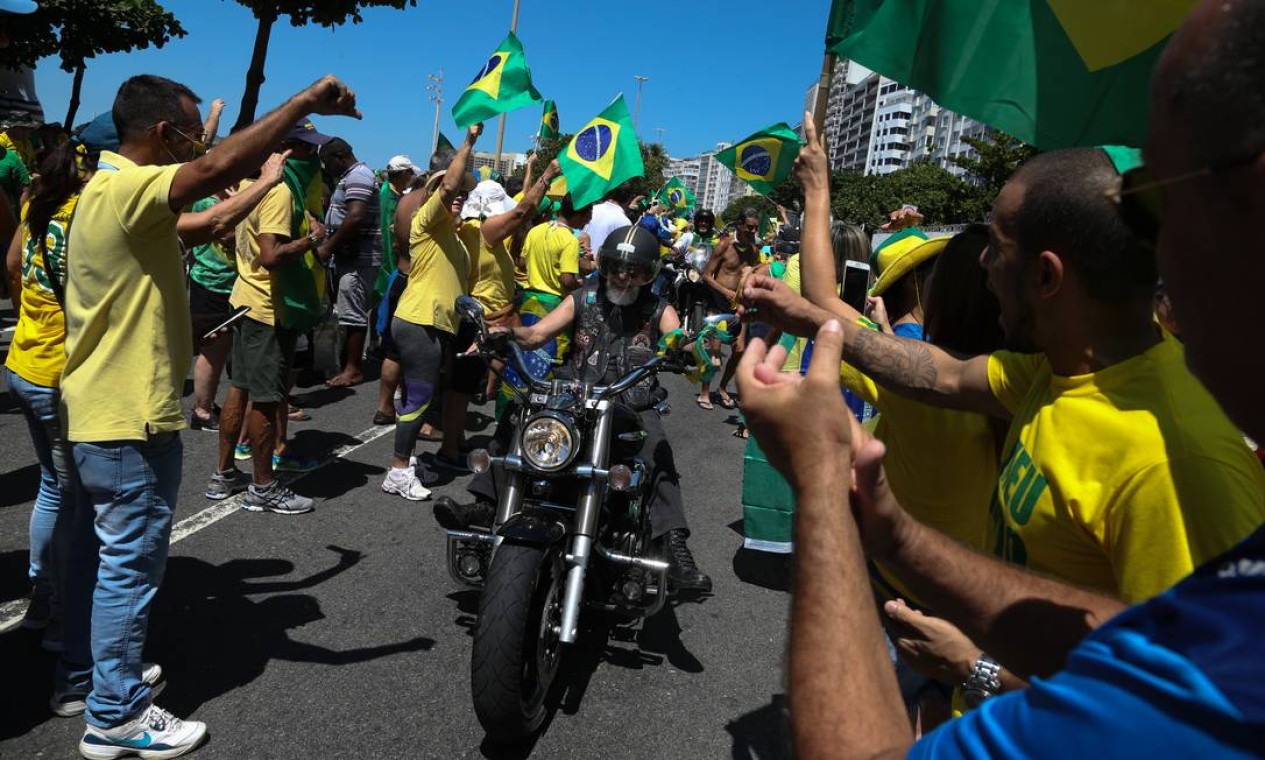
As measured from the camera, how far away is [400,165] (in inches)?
Answer: 269

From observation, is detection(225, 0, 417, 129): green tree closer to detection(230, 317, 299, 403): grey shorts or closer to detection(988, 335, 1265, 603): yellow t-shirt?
detection(230, 317, 299, 403): grey shorts

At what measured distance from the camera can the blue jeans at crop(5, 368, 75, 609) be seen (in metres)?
2.85

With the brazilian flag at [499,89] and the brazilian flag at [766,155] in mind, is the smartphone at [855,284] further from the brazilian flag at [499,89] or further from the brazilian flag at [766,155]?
the brazilian flag at [499,89]

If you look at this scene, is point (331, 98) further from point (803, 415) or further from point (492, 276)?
point (492, 276)

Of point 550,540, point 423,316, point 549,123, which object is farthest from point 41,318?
point 549,123

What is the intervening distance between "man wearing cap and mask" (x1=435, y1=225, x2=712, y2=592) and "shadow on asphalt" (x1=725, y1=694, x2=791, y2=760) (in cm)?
78

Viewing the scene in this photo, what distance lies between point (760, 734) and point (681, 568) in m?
0.99

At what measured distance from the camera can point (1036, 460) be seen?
4.89 ft

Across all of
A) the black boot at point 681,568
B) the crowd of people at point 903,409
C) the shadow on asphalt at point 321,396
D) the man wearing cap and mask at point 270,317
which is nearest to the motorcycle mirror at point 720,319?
the crowd of people at point 903,409

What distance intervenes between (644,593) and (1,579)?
107 inches

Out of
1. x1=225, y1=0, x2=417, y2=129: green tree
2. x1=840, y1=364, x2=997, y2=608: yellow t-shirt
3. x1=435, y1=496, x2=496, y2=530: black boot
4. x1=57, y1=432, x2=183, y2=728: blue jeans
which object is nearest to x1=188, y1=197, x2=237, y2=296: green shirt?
x1=435, y1=496, x2=496, y2=530: black boot

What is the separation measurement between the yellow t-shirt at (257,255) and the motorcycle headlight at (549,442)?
8.54 ft

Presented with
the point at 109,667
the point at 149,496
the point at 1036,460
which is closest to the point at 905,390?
the point at 1036,460

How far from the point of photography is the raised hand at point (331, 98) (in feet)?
7.92
